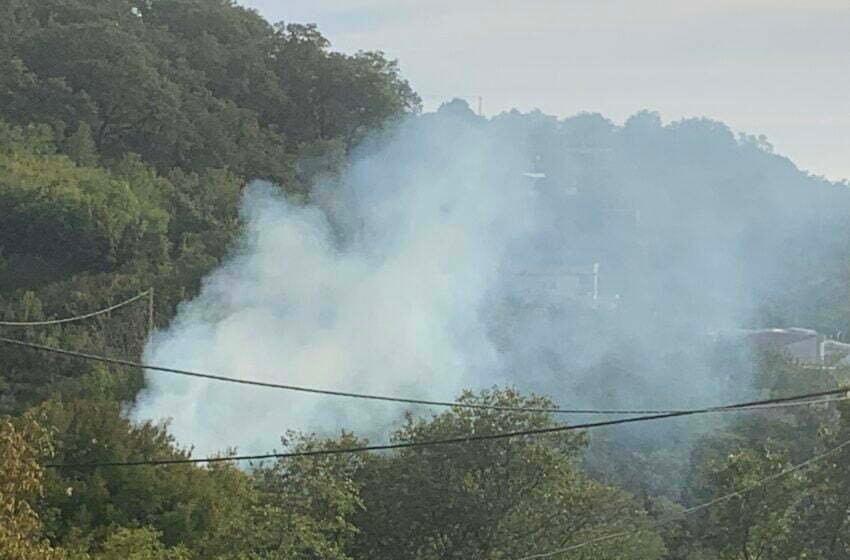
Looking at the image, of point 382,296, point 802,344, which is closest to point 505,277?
point 382,296

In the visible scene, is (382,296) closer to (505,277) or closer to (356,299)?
(356,299)

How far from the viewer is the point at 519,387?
23.6 metres

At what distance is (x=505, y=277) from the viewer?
89.4 ft

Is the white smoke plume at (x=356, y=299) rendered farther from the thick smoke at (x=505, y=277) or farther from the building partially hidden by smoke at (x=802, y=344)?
the building partially hidden by smoke at (x=802, y=344)

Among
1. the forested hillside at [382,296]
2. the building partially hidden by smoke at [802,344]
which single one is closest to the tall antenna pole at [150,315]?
the forested hillside at [382,296]

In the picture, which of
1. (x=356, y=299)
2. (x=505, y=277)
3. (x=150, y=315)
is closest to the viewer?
(x=150, y=315)

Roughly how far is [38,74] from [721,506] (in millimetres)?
18593

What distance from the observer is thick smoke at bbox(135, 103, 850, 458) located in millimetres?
21031

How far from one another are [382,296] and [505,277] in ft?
12.4

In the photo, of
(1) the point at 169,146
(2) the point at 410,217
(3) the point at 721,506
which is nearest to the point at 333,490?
(3) the point at 721,506

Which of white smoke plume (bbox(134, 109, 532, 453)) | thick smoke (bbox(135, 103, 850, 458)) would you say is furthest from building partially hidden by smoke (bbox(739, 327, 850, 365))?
white smoke plume (bbox(134, 109, 532, 453))

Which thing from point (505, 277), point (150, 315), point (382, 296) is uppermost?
point (505, 277)

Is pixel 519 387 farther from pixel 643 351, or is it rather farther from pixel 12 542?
pixel 12 542

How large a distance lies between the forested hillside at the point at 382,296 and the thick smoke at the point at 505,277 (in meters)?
0.09
